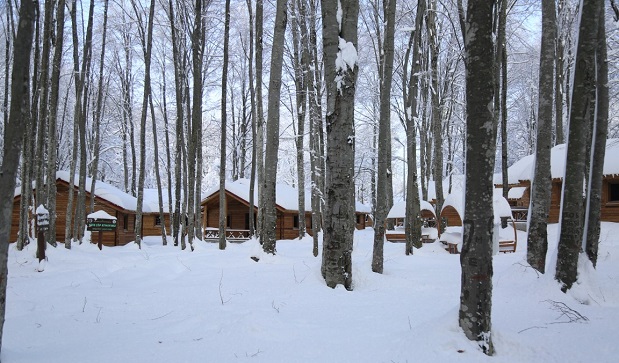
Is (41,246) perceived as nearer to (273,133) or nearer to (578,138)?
(273,133)

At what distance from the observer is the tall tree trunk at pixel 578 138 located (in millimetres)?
5035

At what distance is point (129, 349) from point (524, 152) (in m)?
38.8

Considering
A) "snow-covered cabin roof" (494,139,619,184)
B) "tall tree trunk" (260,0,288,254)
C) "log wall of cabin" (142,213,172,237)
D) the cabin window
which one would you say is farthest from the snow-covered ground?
"log wall of cabin" (142,213,172,237)

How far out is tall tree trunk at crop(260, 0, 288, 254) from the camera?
9.34 meters

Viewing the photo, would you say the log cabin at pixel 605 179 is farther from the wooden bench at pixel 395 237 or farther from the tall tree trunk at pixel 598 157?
the tall tree trunk at pixel 598 157

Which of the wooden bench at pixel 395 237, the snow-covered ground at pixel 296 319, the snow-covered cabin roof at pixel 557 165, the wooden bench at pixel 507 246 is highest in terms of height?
the snow-covered cabin roof at pixel 557 165

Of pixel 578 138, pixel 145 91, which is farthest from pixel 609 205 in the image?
pixel 145 91

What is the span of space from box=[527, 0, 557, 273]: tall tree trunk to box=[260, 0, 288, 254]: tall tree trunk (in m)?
5.54

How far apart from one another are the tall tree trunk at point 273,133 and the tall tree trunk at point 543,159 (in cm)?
554

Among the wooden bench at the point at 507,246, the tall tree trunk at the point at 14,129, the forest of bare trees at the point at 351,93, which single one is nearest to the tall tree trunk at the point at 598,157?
the forest of bare trees at the point at 351,93

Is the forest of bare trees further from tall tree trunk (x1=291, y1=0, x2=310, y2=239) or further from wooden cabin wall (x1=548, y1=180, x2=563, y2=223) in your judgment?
wooden cabin wall (x1=548, y1=180, x2=563, y2=223)

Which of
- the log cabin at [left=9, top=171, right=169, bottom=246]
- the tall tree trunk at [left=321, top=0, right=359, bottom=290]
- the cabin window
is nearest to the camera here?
the tall tree trunk at [left=321, top=0, right=359, bottom=290]

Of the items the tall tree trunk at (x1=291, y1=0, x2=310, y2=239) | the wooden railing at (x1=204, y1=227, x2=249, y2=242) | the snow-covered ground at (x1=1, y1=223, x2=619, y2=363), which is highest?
the tall tree trunk at (x1=291, y1=0, x2=310, y2=239)

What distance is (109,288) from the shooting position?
6.20m
